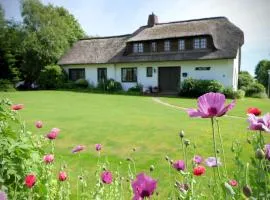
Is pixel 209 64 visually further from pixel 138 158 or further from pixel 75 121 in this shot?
pixel 138 158

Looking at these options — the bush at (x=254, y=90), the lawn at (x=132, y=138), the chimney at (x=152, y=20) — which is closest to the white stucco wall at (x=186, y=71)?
the bush at (x=254, y=90)

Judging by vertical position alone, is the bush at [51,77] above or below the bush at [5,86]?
above

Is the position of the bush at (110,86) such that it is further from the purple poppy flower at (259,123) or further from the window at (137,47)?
the purple poppy flower at (259,123)

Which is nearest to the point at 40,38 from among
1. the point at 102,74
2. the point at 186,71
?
the point at 102,74

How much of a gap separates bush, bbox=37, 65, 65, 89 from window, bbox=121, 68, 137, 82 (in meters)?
7.48

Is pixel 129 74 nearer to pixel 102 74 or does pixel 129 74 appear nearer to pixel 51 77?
pixel 102 74

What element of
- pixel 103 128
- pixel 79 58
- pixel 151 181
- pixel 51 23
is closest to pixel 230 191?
pixel 151 181

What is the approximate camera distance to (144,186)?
5.95 ft

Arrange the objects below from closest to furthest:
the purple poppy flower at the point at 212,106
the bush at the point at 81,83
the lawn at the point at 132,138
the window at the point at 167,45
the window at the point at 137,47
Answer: the purple poppy flower at the point at 212,106 < the lawn at the point at 132,138 < the window at the point at 167,45 < the window at the point at 137,47 < the bush at the point at 81,83

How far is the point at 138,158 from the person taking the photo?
29.1ft

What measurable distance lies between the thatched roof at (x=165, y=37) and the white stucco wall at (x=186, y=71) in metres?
0.71

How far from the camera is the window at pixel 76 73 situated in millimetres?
42625

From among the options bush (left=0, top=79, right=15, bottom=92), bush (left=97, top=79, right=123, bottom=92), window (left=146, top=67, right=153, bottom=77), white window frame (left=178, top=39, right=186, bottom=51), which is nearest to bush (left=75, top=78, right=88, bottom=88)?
bush (left=97, top=79, right=123, bottom=92)

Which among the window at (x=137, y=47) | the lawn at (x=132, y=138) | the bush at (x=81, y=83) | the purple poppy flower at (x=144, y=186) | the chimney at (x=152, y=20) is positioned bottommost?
the lawn at (x=132, y=138)
